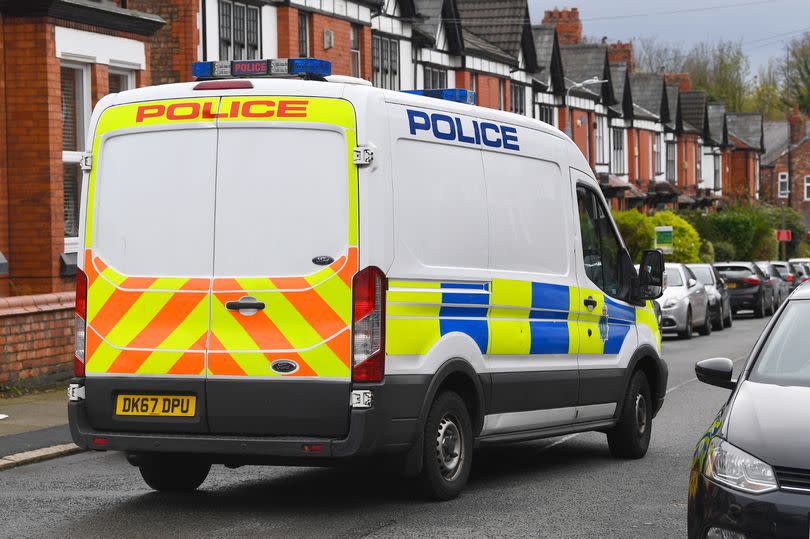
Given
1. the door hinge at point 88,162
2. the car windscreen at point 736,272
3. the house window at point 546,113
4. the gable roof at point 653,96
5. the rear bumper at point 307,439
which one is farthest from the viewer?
the gable roof at point 653,96

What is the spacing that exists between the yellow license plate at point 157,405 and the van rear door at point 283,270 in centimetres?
16

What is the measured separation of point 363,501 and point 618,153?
189 feet

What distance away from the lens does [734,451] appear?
625 cm

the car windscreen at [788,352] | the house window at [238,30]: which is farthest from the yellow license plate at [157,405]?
the house window at [238,30]

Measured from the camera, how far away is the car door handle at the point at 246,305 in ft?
27.4

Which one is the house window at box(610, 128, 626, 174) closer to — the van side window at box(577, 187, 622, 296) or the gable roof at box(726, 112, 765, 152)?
the gable roof at box(726, 112, 765, 152)

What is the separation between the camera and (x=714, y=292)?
3309 cm

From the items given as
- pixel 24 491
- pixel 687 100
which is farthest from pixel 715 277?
pixel 687 100

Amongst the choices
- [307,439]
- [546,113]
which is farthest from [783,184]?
[307,439]

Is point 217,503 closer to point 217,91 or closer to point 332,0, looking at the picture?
point 217,91

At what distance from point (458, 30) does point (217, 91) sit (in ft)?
111

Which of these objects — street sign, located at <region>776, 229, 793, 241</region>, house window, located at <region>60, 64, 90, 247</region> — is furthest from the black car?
street sign, located at <region>776, 229, 793, 241</region>

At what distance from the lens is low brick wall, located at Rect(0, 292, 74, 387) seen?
1588cm

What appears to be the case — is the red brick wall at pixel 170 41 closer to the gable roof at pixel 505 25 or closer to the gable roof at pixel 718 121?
the gable roof at pixel 505 25
